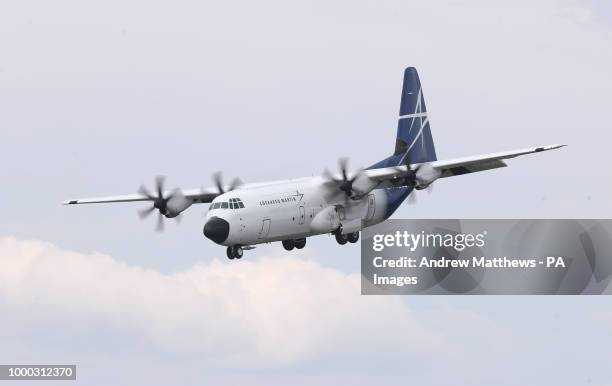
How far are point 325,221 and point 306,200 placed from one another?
1.44 m

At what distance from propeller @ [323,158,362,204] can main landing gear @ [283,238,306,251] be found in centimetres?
359

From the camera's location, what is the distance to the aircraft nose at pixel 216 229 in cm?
4809

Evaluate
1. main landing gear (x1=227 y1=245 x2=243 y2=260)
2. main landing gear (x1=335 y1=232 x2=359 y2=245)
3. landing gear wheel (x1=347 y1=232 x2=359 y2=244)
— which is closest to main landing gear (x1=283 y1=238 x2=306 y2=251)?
main landing gear (x1=335 y1=232 x2=359 y2=245)

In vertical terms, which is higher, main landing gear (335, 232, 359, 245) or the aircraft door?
main landing gear (335, 232, 359, 245)

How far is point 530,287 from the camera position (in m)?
54.5

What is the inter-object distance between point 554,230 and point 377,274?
8862mm

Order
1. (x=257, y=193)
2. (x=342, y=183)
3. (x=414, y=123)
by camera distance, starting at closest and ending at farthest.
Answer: (x=257, y=193), (x=342, y=183), (x=414, y=123)

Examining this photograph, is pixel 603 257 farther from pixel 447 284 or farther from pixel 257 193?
pixel 257 193

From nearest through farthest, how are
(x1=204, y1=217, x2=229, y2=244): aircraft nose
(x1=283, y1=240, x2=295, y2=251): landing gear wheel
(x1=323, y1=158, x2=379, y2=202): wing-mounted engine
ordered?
(x1=204, y1=217, x2=229, y2=244): aircraft nose → (x1=323, y1=158, x2=379, y2=202): wing-mounted engine → (x1=283, y1=240, x2=295, y2=251): landing gear wheel

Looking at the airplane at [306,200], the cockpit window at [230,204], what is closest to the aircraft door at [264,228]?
the airplane at [306,200]

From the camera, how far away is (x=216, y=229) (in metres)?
48.1

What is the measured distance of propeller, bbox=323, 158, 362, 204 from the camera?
54.2m

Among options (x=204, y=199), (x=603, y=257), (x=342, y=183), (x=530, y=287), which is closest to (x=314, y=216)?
(x=342, y=183)

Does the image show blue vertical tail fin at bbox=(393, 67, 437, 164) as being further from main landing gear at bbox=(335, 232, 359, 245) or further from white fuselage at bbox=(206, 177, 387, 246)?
main landing gear at bbox=(335, 232, 359, 245)
